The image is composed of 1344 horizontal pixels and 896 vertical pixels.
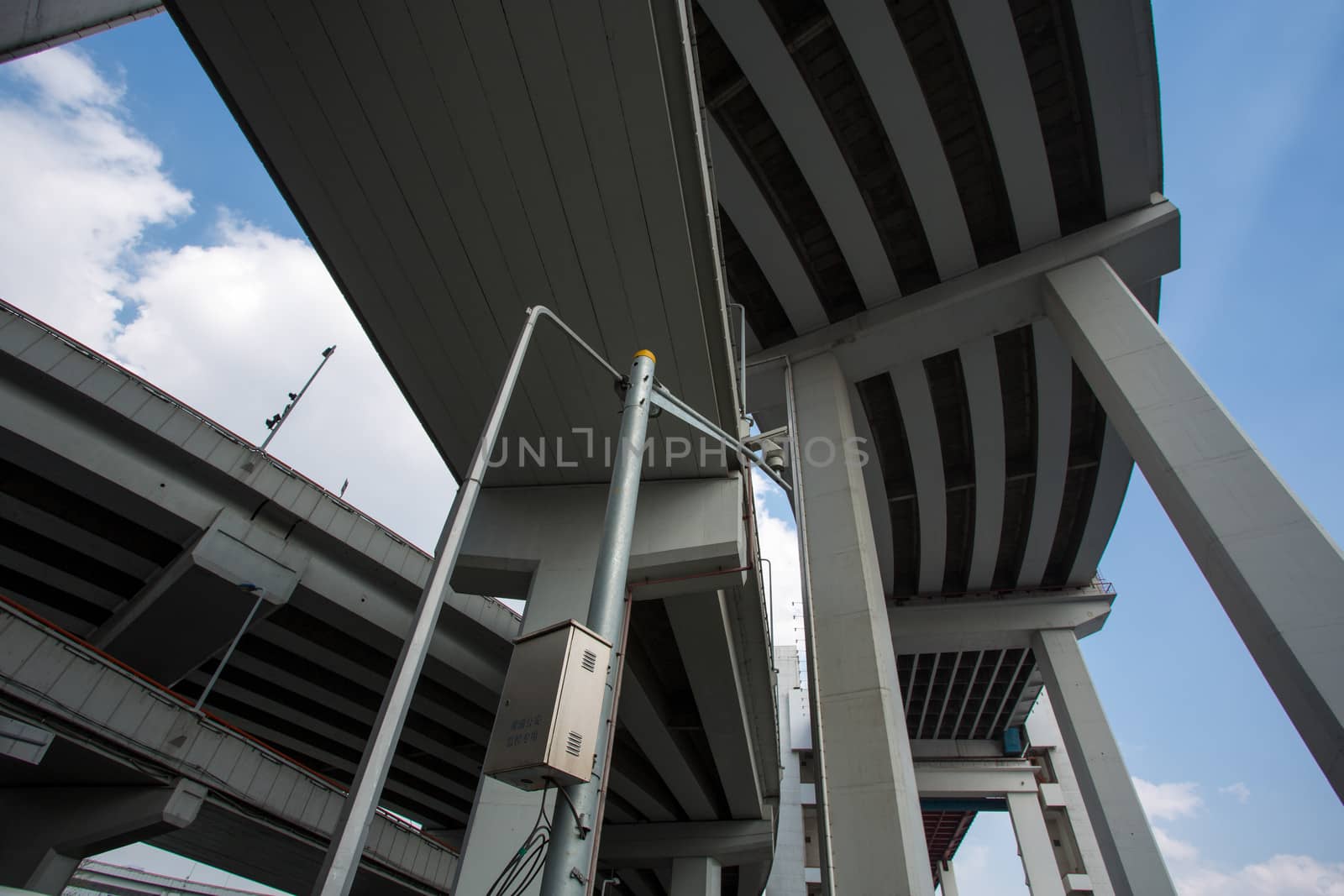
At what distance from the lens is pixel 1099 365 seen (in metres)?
11.0

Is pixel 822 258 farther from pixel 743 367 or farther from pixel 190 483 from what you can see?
pixel 190 483

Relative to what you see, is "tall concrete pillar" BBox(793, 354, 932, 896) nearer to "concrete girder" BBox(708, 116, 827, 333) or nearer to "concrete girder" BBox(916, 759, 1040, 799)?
"concrete girder" BBox(708, 116, 827, 333)

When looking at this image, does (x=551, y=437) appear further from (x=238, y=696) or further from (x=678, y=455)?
(x=238, y=696)

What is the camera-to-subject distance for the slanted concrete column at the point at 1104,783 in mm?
16750

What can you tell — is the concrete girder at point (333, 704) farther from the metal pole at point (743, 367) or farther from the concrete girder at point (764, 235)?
the concrete girder at point (764, 235)

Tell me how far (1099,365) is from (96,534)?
2134 centimetres

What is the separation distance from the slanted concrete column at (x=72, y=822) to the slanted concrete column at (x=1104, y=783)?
22582 millimetres

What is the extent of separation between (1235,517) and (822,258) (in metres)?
8.96

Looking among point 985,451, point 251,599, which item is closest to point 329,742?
point 251,599

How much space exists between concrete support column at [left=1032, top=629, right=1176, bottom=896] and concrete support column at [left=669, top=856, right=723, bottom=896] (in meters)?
11.7

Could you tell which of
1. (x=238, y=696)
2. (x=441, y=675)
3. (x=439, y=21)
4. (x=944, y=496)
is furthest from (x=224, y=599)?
(x=944, y=496)

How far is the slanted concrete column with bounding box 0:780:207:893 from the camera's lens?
11984 mm

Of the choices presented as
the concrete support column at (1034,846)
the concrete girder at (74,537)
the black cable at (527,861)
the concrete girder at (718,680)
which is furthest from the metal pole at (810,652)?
the concrete support column at (1034,846)

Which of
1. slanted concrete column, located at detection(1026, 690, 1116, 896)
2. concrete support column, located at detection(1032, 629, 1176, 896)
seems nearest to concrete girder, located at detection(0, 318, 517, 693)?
concrete support column, located at detection(1032, 629, 1176, 896)
